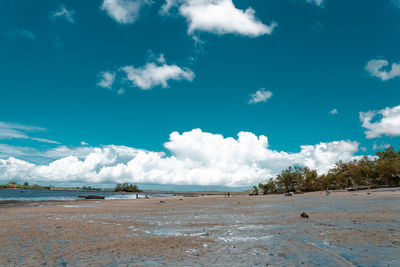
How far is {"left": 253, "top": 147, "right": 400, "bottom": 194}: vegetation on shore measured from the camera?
89438mm

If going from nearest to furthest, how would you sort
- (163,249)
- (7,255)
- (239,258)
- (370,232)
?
(239,258) → (7,255) → (163,249) → (370,232)

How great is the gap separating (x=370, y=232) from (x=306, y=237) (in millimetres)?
3329

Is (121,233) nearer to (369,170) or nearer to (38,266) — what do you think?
(38,266)

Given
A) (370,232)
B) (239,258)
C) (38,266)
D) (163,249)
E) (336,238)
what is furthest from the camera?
(370,232)

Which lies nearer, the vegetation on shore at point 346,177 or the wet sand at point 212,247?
the wet sand at point 212,247

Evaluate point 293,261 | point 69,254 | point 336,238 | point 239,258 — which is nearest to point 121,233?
point 69,254

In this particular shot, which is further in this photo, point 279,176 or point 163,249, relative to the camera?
point 279,176

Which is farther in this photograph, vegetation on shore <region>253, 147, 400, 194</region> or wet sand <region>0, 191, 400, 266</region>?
vegetation on shore <region>253, 147, 400, 194</region>

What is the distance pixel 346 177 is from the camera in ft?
329

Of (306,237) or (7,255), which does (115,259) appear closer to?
(7,255)

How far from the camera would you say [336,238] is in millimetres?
10977

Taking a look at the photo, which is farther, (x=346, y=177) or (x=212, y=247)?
(x=346, y=177)

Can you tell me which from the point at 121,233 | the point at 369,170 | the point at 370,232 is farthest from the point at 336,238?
the point at 369,170

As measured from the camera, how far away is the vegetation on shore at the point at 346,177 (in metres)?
89.4
